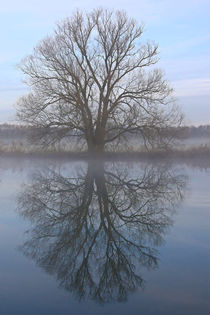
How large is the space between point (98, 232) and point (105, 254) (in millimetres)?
1045

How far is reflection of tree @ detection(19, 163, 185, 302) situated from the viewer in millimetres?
4258

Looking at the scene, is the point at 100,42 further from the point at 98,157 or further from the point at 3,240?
the point at 3,240

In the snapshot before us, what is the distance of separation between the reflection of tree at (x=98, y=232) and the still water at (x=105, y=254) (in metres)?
0.01

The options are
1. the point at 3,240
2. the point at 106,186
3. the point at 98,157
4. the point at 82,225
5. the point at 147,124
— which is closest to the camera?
the point at 3,240

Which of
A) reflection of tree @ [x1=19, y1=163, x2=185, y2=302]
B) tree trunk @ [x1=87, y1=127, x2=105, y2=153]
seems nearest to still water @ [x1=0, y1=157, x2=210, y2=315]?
reflection of tree @ [x1=19, y1=163, x2=185, y2=302]

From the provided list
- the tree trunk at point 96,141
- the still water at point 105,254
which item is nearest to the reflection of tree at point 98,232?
Result: the still water at point 105,254

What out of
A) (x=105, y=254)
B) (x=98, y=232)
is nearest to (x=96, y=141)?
(x=98, y=232)

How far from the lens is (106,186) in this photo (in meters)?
11.2

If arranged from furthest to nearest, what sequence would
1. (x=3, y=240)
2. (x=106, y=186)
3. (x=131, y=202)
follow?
(x=106, y=186) → (x=131, y=202) → (x=3, y=240)

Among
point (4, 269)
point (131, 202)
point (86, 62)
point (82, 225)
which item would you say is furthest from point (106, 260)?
point (86, 62)

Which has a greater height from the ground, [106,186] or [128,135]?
[128,135]

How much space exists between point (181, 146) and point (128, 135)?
3.58 meters

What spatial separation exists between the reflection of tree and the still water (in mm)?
14

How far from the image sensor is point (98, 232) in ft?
19.8
